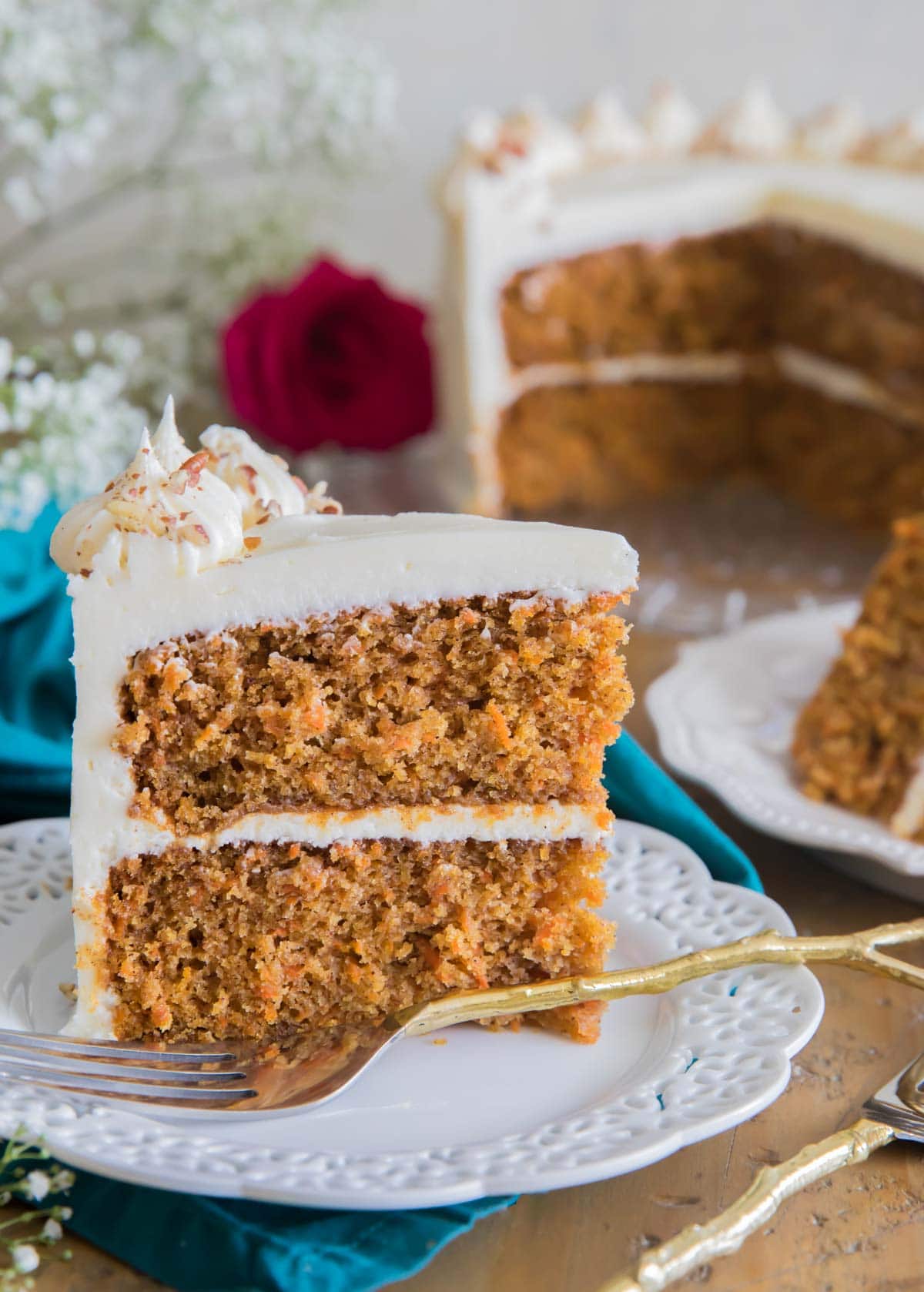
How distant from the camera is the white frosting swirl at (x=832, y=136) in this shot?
497 centimetres

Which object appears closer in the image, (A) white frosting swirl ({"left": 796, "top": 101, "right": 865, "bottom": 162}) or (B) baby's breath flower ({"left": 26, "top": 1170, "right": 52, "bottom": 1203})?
(B) baby's breath flower ({"left": 26, "top": 1170, "right": 52, "bottom": 1203})

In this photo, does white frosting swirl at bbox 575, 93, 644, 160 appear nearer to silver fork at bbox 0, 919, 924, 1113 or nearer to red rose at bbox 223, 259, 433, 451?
red rose at bbox 223, 259, 433, 451

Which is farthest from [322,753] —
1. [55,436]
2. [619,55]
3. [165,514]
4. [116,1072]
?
[619,55]

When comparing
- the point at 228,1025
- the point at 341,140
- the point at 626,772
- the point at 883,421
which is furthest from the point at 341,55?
the point at 228,1025

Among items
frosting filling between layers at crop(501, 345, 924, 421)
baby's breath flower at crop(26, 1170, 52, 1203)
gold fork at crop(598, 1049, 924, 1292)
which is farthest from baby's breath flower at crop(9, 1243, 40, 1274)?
frosting filling between layers at crop(501, 345, 924, 421)

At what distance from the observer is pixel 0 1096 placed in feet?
5.65

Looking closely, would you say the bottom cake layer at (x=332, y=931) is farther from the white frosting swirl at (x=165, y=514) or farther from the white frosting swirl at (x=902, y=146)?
the white frosting swirl at (x=902, y=146)

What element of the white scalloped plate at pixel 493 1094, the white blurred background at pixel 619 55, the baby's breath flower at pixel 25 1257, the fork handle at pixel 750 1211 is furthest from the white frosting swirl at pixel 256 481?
the white blurred background at pixel 619 55

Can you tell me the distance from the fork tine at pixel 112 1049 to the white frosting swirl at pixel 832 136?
3.99m

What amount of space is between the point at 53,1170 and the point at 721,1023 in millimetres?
857

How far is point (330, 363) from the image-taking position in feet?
14.9

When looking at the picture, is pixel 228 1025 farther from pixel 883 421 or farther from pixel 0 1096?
pixel 883 421

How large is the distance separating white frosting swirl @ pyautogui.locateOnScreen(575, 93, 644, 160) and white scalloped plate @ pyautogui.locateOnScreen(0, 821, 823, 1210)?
3.27 meters

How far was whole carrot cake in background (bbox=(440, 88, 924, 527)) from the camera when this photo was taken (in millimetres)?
4539
